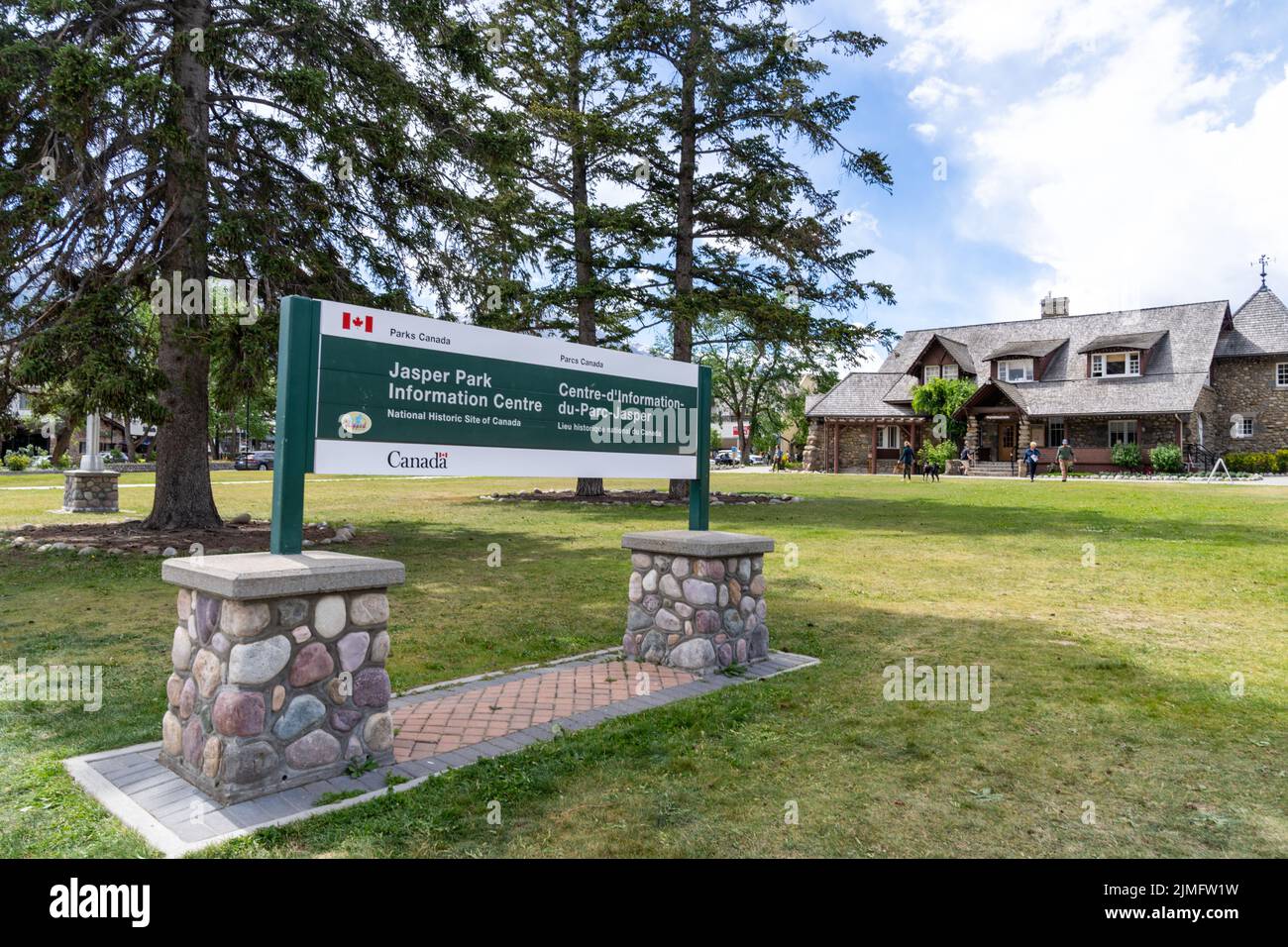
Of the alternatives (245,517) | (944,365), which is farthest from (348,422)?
(944,365)

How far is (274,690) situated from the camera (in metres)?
3.79

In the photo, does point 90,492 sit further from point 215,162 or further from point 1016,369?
point 1016,369

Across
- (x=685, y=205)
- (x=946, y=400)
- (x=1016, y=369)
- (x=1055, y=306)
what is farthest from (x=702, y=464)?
(x=1055, y=306)

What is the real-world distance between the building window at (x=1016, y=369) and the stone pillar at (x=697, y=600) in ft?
138

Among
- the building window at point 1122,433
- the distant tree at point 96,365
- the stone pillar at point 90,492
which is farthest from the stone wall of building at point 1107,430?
the distant tree at point 96,365

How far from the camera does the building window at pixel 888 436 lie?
46.3 meters

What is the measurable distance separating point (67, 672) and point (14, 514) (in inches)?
579

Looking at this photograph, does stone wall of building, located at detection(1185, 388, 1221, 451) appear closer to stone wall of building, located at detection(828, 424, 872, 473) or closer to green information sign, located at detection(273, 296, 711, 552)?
stone wall of building, located at detection(828, 424, 872, 473)

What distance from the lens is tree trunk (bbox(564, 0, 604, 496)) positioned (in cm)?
1967

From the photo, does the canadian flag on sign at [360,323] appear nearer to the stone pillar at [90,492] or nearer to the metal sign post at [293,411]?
the metal sign post at [293,411]

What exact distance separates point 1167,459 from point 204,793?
4076 cm
